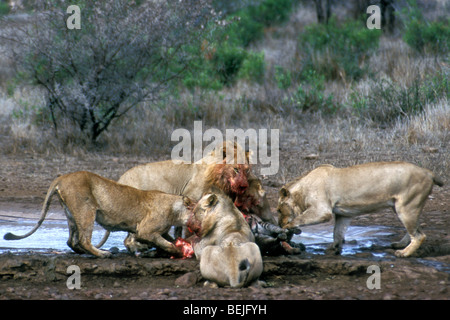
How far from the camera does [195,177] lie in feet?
22.4

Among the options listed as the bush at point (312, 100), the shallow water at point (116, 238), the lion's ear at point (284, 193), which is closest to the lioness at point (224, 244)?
the lion's ear at point (284, 193)

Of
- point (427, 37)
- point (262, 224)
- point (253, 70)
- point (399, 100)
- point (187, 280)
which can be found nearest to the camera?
point (187, 280)

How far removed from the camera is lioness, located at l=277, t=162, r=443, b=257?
654 centimetres

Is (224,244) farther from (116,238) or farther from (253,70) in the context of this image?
(253,70)

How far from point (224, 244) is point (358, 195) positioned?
1.80 m

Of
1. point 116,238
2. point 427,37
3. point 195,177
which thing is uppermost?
point 427,37

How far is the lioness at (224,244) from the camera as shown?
548 cm

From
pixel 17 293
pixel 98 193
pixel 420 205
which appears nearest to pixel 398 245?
pixel 420 205

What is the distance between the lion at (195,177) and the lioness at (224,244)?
1.03 ft

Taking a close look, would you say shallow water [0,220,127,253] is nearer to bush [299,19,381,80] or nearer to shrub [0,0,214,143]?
shrub [0,0,214,143]

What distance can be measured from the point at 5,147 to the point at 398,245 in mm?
8249

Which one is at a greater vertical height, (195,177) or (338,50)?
(338,50)

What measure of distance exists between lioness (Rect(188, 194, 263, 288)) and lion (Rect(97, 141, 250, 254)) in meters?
0.31

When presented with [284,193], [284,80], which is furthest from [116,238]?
[284,80]
